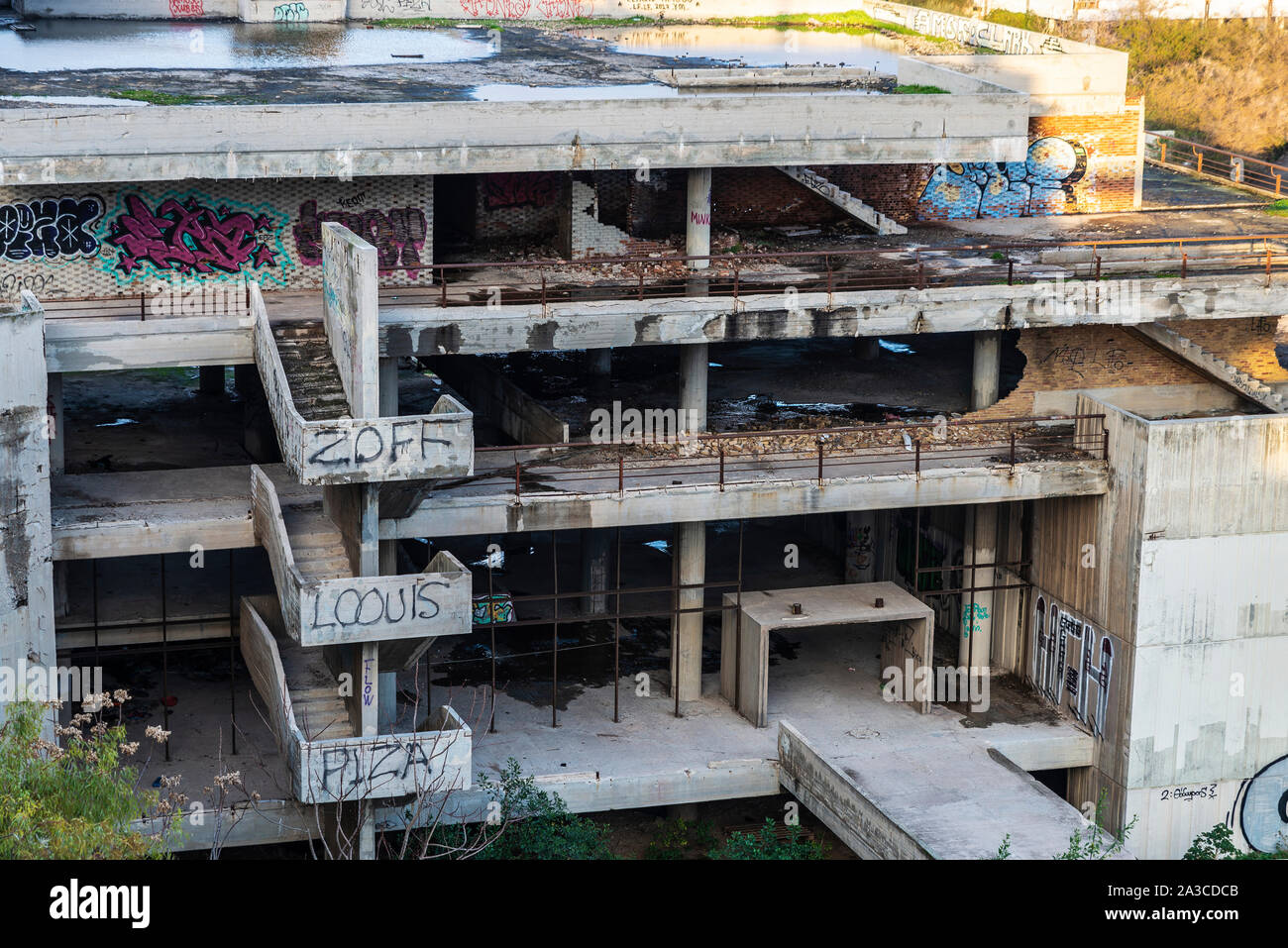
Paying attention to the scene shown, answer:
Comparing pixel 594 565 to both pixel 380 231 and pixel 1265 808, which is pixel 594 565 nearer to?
pixel 380 231

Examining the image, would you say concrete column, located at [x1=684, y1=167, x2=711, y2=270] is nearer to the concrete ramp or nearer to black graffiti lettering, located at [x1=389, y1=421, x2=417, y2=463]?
the concrete ramp

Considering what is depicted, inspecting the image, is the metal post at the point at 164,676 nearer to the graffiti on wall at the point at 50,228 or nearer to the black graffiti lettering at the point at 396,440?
the black graffiti lettering at the point at 396,440

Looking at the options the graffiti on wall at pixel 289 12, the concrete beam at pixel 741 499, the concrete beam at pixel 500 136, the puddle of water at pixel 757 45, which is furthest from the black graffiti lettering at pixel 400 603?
the graffiti on wall at pixel 289 12

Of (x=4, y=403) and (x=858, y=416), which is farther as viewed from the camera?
(x=858, y=416)

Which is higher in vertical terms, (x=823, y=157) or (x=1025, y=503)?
(x=823, y=157)

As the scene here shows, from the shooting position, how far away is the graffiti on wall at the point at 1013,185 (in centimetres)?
4525

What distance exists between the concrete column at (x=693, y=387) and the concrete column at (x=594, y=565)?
3824 millimetres

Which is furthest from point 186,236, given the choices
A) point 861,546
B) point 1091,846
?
point 1091,846

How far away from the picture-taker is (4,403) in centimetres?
3198

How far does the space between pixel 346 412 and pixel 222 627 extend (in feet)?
22.9

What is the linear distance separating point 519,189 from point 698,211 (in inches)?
172

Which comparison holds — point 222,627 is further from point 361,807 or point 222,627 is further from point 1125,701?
point 1125,701

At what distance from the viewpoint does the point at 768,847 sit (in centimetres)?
3497
